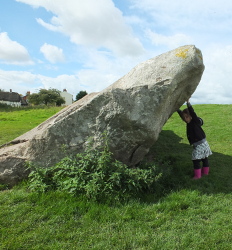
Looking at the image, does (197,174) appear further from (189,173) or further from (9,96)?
(9,96)

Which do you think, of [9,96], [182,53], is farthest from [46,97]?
[182,53]

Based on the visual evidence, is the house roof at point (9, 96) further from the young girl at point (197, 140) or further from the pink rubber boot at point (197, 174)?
the pink rubber boot at point (197, 174)

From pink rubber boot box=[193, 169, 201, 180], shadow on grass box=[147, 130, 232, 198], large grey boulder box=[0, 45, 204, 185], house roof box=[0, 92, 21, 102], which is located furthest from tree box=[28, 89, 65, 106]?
pink rubber boot box=[193, 169, 201, 180]

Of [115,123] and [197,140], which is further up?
[115,123]

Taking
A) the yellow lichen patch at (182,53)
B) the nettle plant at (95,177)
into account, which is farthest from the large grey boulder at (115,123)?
the nettle plant at (95,177)

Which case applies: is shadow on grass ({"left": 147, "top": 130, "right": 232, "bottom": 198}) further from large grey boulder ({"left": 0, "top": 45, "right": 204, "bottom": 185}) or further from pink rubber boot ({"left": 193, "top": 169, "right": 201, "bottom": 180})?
large grey boulder ({"left": 0, "top": 45, "right": 204, "bottom": 185})

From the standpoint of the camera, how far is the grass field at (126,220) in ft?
13.3

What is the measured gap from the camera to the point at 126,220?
465 cm

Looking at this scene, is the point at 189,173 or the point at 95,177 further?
the point at 189,173

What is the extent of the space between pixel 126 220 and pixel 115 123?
7.41 feet

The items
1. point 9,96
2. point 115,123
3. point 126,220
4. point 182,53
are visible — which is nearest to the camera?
point 126,220

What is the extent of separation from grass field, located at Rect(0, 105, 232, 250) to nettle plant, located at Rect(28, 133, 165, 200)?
0.21 meters

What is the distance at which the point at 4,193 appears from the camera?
570 centimetres

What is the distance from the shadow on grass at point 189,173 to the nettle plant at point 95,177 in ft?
2.14
